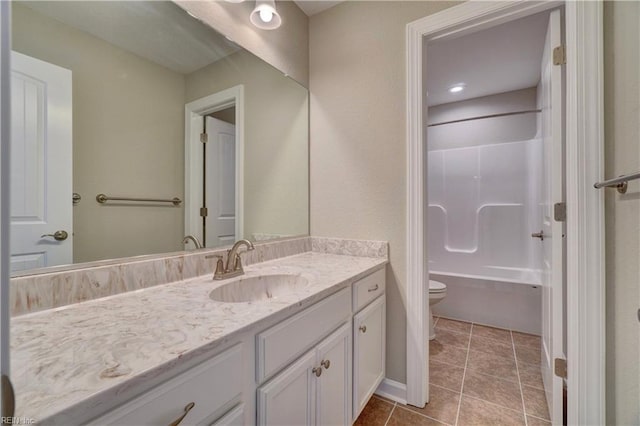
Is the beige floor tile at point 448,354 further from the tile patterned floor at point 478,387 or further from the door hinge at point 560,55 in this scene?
the door hinge at point 560,55

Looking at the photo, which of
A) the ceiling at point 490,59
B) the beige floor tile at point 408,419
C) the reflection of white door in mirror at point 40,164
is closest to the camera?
the reflection of white door in mirror at point 40,164

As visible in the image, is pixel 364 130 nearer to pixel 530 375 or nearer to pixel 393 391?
pixel 393 391

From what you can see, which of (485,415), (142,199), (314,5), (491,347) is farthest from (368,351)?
(314,5)

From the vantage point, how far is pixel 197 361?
594mm

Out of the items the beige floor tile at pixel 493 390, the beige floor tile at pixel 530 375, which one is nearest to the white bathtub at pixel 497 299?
the beige floor tile at pixel 530 375

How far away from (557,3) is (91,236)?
2108mm

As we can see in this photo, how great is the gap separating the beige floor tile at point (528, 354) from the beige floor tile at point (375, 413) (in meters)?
1.15

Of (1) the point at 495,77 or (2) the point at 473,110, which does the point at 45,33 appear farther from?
(2) the point at 473,110

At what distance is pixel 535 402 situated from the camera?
150 centimetres

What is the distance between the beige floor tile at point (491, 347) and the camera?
201 centimetres

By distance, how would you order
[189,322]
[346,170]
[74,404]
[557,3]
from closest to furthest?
[74,404]
[189,322]
[557,3]
[346,170]

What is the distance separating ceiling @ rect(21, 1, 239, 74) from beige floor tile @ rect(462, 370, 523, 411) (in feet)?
7.47

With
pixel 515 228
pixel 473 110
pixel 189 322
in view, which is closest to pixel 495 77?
pixel 473 110

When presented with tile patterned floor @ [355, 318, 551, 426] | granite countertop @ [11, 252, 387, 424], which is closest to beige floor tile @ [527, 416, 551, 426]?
tile patterned floor @ [355, 318, 551, 426]
